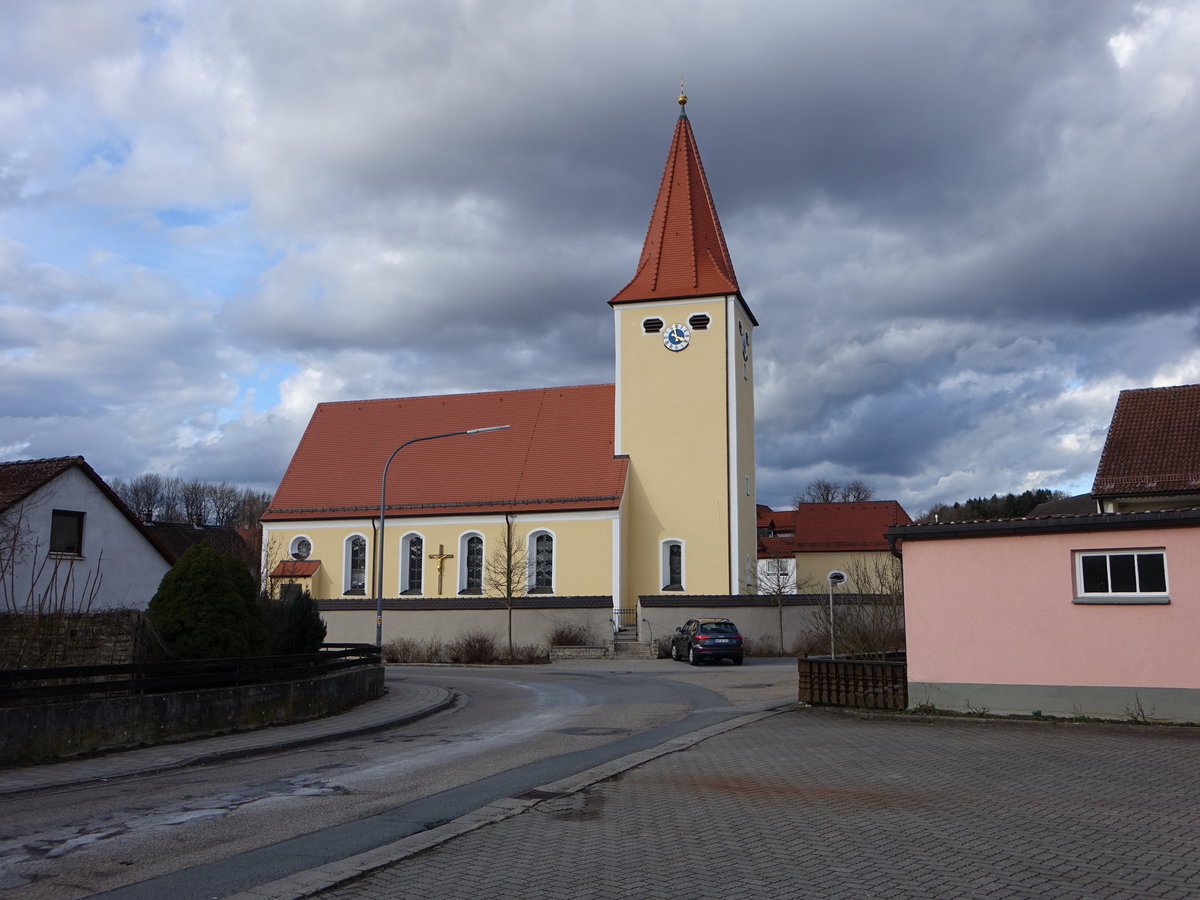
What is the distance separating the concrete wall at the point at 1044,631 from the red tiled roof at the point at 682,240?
2818cm

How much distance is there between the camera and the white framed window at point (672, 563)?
4144cm

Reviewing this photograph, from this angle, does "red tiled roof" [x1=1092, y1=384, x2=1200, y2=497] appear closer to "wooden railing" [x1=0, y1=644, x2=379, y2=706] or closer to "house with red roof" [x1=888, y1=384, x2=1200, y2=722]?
"house with red roof" [x1=888, y1=384, x2=1200, y2=722]

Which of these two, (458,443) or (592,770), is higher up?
(458,443)

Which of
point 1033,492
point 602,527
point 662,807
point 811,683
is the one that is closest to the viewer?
point 662,807

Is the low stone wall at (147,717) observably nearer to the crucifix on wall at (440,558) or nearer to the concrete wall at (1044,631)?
the concrete wall at (1044,631)

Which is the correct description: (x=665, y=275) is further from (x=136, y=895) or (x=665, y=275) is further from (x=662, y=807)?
(x=136, y=895)

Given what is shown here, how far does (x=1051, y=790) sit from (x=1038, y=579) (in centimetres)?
592

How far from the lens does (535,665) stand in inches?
1318

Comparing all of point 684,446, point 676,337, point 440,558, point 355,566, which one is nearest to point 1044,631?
point 684,446

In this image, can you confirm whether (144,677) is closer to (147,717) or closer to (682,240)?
(147,717)

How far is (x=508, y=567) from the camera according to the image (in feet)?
123

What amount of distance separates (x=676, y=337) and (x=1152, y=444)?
20212 mm

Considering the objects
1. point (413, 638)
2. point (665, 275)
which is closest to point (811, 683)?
point (413, 638)

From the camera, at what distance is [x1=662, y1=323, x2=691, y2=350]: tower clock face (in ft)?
139
